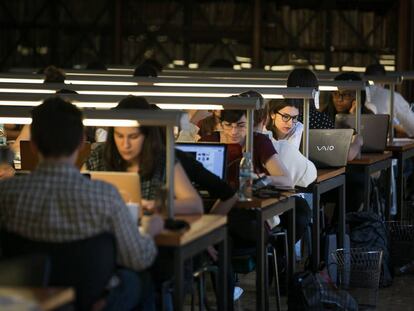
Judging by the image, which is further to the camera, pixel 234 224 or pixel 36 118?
pixel 234 224

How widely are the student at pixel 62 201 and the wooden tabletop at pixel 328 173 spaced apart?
302 cm

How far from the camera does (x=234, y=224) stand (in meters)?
6.51

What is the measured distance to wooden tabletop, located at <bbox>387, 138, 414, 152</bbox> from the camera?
989 centimetres

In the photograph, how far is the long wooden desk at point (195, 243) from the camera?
5.13 m

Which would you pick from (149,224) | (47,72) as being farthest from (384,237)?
(149,224)

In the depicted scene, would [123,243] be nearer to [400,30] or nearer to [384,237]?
[384,237]

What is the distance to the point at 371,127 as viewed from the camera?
9.45 metres

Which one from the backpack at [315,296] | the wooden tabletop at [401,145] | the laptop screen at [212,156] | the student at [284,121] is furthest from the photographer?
the wooden tabletop at [401,145]

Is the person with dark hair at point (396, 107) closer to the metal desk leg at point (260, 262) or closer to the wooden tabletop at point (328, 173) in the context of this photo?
the wooden tabletop at point (328, 173)

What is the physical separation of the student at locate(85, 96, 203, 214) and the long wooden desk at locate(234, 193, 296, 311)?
2.25 feet

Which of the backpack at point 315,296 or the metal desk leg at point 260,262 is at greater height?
the metal desk leg at point 260,262

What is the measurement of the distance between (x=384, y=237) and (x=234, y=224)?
1986 millimetres

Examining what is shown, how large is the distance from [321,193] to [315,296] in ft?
3.73

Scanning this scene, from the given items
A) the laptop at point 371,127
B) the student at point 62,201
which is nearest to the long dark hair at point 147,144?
the student at point 62,201
